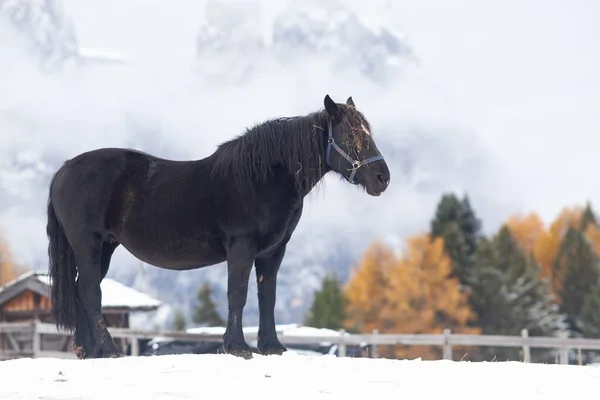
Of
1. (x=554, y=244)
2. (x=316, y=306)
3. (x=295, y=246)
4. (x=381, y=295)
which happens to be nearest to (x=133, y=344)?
(x=316, y=306)

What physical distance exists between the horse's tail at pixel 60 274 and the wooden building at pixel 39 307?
1378 cm

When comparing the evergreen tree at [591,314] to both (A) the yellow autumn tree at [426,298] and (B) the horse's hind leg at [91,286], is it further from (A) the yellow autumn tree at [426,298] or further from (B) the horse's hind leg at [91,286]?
(B) the horse's hind leg at [91,286]

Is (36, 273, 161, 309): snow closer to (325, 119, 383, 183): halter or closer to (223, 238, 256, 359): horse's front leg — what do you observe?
(223, 238, 256, 359): horse's front leg

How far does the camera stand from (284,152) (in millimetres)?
7035

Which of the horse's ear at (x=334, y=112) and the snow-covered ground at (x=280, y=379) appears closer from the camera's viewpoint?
the snow-covered ground at (x=280, y=379)

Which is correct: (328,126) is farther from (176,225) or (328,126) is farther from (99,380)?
(99,380)

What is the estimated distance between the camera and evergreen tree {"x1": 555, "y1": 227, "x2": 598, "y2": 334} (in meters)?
39.7

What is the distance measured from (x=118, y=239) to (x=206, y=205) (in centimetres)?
102

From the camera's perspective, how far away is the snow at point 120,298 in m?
21.6

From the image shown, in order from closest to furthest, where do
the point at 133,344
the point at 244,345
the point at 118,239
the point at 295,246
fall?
1. the point at 244,345
2. the point at 118,239
3. the point at 133,344
4. the point at 295,246

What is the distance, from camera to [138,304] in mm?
22094

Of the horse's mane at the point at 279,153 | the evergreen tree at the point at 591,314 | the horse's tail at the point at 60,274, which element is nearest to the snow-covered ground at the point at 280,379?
the horse's tail at the point at 60,274

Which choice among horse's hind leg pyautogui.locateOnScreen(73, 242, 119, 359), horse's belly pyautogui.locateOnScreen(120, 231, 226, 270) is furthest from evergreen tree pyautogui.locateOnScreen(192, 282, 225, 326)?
horse's belly pyautogui.locateOnScreen(120, 231, 226, 270)

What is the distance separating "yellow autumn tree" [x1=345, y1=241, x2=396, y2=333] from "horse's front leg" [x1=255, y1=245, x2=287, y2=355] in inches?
1320
